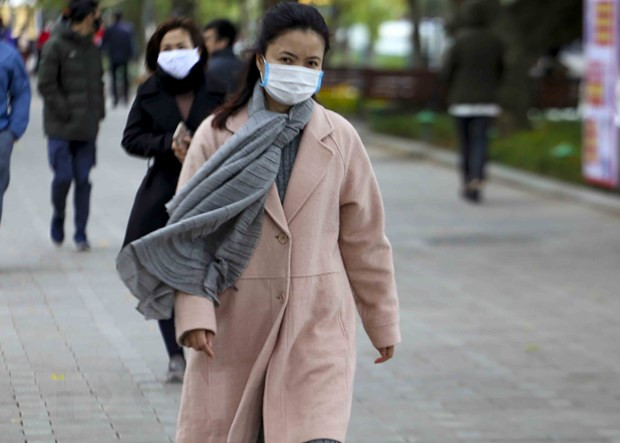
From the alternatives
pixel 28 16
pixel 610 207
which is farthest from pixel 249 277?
pixel 610 207

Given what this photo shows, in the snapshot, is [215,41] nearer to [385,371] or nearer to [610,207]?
[385,371]

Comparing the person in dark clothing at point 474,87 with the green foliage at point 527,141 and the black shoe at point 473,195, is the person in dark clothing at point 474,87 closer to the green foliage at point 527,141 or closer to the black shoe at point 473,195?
the black shoe at point 473,195

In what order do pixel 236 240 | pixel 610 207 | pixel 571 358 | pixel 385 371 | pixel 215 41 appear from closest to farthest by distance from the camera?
pixel 236 240 → pixel 385 371 → pixel 571 358 → pixel 215 41 → pixel 610 207

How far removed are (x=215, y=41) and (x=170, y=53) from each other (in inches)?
163

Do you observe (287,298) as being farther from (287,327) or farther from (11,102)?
(11,102)

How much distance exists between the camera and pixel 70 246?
455 inches

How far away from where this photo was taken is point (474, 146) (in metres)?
15.8

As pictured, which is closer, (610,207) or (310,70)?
(310,70)

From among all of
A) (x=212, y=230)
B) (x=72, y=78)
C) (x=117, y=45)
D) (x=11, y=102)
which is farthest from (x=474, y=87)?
(x=117, y=45)

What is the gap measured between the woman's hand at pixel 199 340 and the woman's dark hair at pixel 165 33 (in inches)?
105

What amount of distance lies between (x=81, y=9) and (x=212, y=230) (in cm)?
555

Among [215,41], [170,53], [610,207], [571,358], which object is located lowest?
Result: [610,207]

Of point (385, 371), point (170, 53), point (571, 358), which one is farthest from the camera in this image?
point (571, 358)

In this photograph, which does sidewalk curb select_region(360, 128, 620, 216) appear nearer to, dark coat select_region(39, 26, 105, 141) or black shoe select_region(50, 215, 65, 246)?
black shoe select_region(50, 215, 65, 246)
